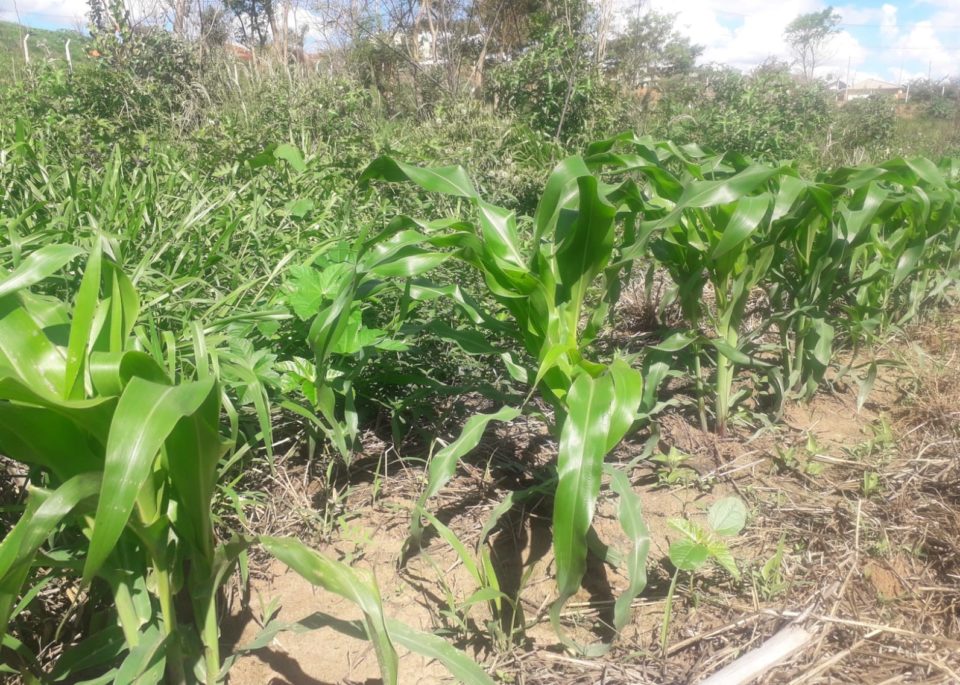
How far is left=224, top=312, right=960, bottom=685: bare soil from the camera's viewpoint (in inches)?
50.6

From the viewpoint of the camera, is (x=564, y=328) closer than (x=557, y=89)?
Yes

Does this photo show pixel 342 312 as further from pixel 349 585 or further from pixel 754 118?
pixel 754 118

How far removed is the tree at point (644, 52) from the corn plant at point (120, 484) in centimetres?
754

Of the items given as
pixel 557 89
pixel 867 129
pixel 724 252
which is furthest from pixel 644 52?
pixel 724 252

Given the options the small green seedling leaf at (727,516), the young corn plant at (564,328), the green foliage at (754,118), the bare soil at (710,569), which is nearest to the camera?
the young corn plant at (564,328)

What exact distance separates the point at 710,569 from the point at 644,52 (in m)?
8.67

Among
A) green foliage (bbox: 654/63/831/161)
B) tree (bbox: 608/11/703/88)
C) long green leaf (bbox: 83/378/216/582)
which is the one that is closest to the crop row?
long green leaf (bbox: 83/378/216/582)

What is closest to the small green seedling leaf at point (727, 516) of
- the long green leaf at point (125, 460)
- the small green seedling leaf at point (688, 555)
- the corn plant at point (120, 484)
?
the small green seedling leaf at point (688, 555)

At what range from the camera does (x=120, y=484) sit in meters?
0.81

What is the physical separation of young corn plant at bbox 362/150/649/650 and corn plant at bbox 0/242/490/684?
0.29 m

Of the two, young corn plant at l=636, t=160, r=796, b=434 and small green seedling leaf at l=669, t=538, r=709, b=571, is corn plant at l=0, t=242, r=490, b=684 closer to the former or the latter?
small green seedling leaf at l=669, t=538, r=709, b=571

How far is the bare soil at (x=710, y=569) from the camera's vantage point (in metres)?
1.28

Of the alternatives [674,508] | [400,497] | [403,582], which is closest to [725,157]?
[674,508]

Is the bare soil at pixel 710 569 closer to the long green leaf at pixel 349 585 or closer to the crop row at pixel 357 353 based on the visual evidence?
the crop row at pixel 357 353
